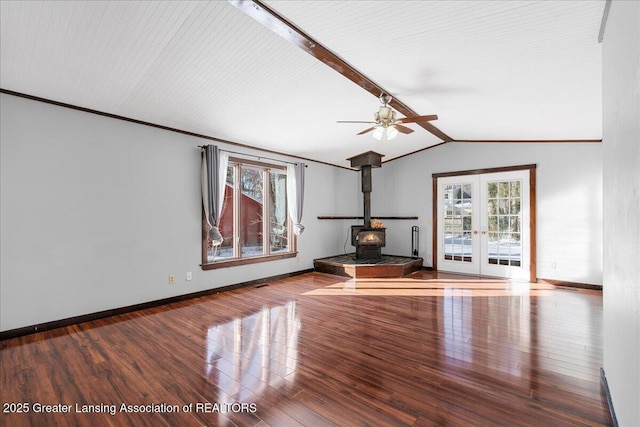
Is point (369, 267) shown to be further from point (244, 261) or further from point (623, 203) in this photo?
point (623, 203)

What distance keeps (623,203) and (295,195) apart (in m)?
5.12

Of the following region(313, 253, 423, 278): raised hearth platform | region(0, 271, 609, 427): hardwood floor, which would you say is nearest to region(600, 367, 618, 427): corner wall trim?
region(0, 271, 609, 427): hardwood floor

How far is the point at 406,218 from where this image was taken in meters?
7.20

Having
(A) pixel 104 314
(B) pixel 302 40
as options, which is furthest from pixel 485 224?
(A) pixel 104 314

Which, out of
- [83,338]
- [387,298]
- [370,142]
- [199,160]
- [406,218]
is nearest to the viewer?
[83,338]

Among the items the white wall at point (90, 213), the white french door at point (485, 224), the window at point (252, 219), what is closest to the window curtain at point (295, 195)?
the window at point (252, 219)

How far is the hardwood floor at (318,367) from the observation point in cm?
185

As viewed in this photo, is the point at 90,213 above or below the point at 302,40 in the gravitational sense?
below

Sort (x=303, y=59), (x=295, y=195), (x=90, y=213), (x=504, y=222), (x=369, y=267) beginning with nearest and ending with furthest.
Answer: (x=303, y=59) → (x=90, y=213) → (x=504, y=222) → (x=369, y=267) → (x=295, y=195)

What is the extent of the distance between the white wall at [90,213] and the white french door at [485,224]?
4882 mm

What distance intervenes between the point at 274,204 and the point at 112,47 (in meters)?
3.90

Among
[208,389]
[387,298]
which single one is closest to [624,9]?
[208,389]

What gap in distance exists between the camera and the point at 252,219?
5738 mm

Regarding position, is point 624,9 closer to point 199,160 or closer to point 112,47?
point 112,47
